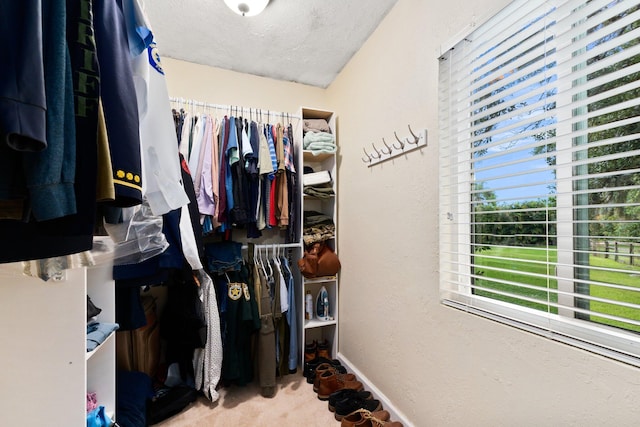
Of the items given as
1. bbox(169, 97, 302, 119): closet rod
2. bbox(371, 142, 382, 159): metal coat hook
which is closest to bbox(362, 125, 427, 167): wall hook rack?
bbox(371, 142, 382, 159): metal coat hook

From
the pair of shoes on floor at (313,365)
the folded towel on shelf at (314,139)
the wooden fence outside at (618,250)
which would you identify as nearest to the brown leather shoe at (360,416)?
the pair of shoes on floor at (313,365)

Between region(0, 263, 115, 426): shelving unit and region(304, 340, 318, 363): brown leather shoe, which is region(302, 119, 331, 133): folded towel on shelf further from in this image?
region(304, 340, 318, 363): brown leather shoe

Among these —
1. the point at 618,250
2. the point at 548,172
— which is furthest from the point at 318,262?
the point at 618,250

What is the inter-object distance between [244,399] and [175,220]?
1.34 meters

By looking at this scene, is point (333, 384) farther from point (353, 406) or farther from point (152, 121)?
point (152, 121)

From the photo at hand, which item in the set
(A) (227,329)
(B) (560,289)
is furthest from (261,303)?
(B) (560,289)

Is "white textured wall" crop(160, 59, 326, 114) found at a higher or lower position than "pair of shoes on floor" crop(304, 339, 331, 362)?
higher

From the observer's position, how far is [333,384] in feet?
6.42

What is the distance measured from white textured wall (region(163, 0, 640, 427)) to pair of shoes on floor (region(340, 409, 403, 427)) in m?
0.11

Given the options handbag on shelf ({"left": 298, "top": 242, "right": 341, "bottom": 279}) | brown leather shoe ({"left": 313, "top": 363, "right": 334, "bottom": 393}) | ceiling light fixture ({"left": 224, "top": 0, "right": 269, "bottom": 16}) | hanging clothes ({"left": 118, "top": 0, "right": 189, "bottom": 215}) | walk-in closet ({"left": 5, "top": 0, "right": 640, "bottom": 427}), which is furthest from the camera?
handbag on shelf ({"left": 298, "top": 242, "right": 341, "bottom": 279})

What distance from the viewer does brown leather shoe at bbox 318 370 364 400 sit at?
1.93 m

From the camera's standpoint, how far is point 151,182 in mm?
842

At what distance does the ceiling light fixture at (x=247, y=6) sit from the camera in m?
1.63

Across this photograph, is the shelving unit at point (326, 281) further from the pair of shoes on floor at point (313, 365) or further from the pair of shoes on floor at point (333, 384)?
the pair of shoes on floor at point (333, 384)
